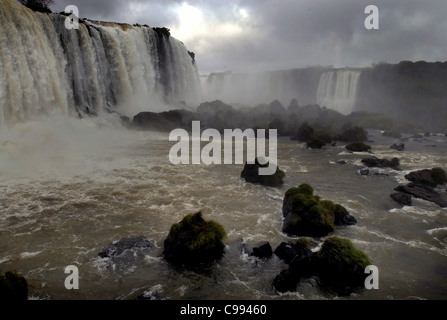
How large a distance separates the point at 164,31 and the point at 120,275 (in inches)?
1674

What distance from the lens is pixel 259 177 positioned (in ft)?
54.4

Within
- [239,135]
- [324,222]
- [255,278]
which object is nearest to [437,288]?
[324,222]

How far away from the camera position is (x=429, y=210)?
13.1 meters

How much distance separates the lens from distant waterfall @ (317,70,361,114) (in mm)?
60969

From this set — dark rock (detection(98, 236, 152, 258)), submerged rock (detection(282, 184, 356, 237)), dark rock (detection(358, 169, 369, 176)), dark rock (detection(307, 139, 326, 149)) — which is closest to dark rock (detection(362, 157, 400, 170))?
dark rock (detection(358, 169, 369, 176))

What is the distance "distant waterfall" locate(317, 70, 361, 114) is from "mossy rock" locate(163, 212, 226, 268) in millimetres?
60205

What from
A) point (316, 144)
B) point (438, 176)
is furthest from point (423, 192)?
point (316, 144)

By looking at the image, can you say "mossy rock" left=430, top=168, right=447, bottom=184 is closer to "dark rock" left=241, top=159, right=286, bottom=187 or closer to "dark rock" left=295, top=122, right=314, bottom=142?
"dark rock" left=241, top=159, right=286, bottom=187

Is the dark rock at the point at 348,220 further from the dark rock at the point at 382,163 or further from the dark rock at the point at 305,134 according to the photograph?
the dark rock at the point at 305,134

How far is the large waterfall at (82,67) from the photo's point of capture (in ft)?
72.0

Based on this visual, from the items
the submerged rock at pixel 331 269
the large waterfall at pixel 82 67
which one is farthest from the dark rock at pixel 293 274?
the large waterfall at pixel 82 67

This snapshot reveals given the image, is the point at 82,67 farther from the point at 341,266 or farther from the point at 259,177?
the point at 341,266

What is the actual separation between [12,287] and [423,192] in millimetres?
16988

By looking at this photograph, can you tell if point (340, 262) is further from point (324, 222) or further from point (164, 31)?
point (164, 31)
